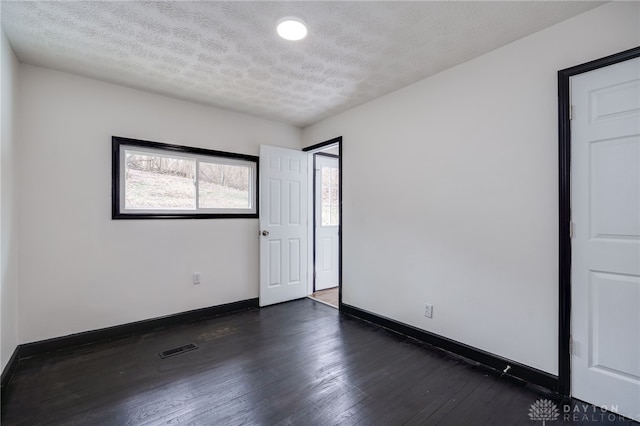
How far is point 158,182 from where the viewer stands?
127 inches

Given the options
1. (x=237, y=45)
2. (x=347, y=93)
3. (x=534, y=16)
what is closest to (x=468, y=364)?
(x=534, y=16)

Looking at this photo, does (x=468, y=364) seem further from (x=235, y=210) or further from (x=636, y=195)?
(x=235, y=210)

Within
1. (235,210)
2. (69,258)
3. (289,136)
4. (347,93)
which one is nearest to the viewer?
(69,258)

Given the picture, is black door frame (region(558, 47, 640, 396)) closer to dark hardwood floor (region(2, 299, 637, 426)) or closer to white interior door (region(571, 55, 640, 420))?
white interior door (region(571, 55, 640, 420))

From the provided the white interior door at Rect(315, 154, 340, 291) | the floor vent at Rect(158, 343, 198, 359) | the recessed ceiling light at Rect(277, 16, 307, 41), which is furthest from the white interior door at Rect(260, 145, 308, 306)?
the recessed ceiling light at Rect(277, 16, 307, 41)

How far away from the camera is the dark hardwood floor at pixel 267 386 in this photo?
1762 mm

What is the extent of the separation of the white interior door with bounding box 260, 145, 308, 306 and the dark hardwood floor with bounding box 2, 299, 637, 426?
1089mm

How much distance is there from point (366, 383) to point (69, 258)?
283 centimetres

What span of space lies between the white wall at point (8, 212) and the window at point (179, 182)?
0.73 m

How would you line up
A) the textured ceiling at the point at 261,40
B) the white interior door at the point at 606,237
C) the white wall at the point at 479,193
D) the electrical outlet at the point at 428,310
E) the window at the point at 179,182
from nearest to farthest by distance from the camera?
the white interior door at the point at 606,237, the textured ceiling at the point at 261,40, the white wall at the point at 479,193, the electrical outlet at the point at 428,310, the window at the point at 179,182

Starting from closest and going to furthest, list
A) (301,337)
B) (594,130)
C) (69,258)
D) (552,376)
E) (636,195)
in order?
(636,195) < (594,130) < (552,376) < (69,258) < (301,337)

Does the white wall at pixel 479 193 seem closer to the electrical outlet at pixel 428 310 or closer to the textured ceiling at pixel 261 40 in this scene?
the electrical outlet at pixel 428 310

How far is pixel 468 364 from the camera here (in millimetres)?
2361

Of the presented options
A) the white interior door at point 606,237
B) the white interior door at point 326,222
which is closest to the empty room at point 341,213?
the white interior door at point 606,237
